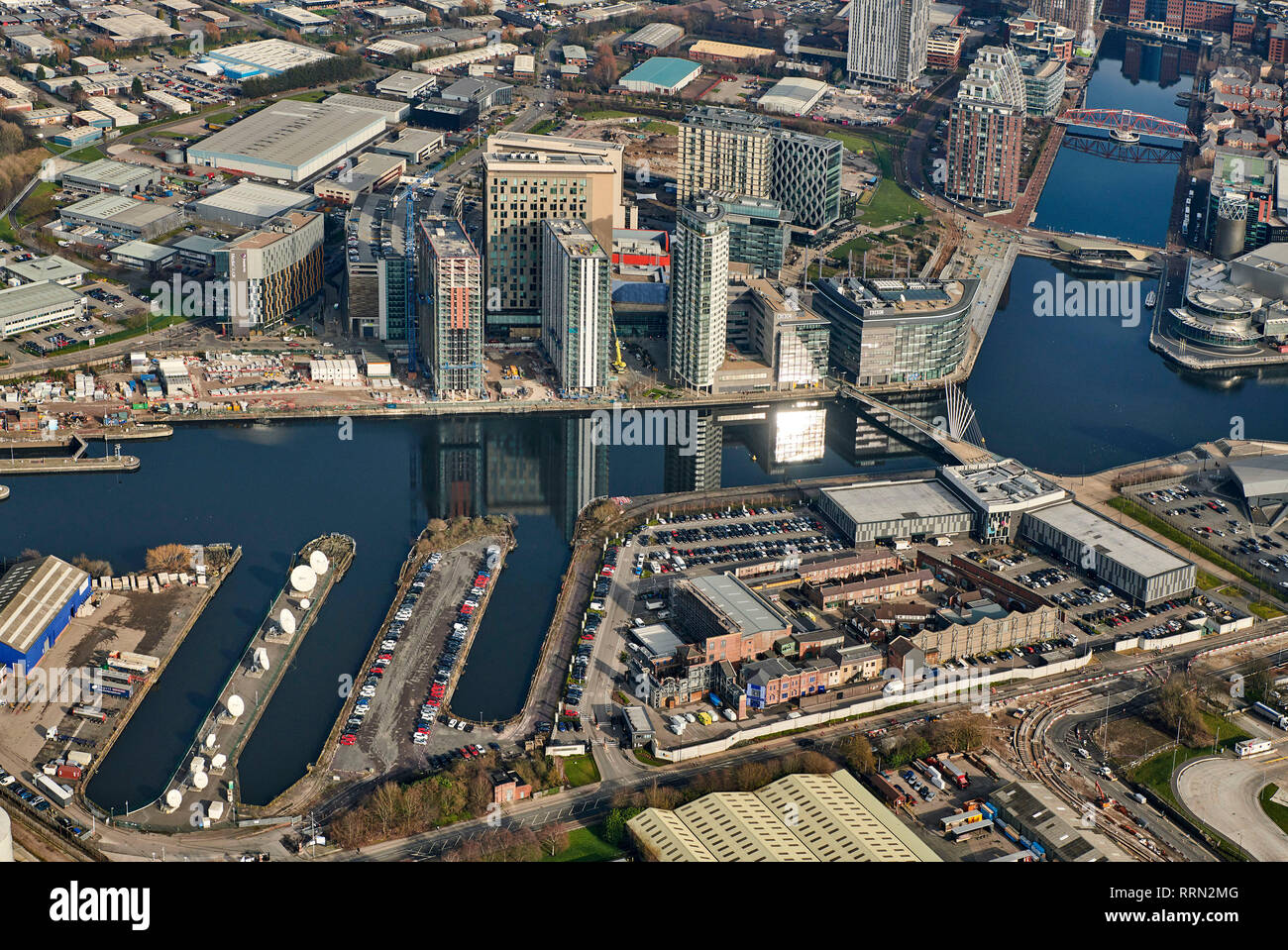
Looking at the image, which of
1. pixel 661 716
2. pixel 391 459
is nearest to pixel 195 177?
pixel 391 459

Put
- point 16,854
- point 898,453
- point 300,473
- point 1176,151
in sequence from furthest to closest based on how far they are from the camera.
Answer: point 1176,151 < point 898,453 < point 300,473 < point 16,854

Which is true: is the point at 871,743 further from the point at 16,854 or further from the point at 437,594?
the point at 16,854

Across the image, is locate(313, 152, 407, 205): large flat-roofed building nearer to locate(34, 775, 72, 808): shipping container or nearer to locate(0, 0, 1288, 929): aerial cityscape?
locate(0, 0, 1288, 929): aerial cityscape

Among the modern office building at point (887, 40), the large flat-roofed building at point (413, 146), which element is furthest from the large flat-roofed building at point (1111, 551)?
the modern office building at point (887, 40)

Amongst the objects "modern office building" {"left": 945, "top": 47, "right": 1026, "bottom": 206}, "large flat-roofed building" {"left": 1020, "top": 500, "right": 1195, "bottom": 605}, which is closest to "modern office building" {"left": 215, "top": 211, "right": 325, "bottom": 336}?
"large flat-roofed building" {"left": 1020, "top": 500, "right": 1195, "bottom": 605}

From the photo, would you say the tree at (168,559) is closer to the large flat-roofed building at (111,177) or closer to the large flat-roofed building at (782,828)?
the large flat-roofed building at (782,828)

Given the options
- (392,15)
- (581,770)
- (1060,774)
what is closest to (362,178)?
(392,15)
